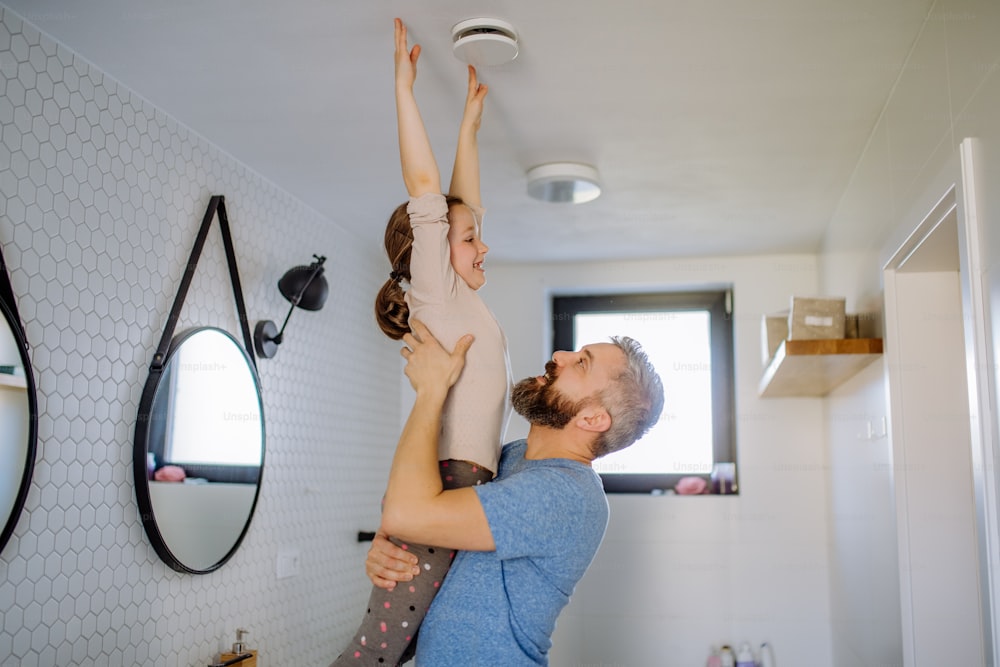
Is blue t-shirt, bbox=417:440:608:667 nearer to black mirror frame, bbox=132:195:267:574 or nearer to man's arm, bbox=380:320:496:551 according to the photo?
man's arm, bbox=380:320:496:551

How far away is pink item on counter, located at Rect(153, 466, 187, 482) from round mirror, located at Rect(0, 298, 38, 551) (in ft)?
1.33

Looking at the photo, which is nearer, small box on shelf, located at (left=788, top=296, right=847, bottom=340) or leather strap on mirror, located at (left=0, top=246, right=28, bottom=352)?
leather strap on mirror, located at (left=0, top=246, right=28, bottom=352)

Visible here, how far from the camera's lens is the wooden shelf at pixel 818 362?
2.19 meters

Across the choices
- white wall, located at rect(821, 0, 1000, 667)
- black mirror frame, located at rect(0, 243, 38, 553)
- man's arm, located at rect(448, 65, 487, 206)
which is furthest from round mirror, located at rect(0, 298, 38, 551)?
white wall, located at rect(821, 0, 1000, 667)

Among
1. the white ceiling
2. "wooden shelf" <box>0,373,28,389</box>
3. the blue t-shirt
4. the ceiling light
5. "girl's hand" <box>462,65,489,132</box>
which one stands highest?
the white ceiling

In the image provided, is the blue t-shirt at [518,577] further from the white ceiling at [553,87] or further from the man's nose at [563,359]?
the white ceiling at [553,87]

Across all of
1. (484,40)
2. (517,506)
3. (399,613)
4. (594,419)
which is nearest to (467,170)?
(484,40)

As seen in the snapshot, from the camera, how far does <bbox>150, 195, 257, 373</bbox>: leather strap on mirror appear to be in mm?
2051

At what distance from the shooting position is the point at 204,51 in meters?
1.84

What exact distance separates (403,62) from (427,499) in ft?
2.67

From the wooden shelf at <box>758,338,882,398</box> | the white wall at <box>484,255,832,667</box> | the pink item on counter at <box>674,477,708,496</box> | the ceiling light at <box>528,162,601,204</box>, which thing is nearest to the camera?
the wooden shelf at <box>758,338,882,398</box>

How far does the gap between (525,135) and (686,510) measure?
1.84m

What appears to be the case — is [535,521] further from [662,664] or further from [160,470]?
[662,664]

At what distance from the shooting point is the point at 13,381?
162 cm
